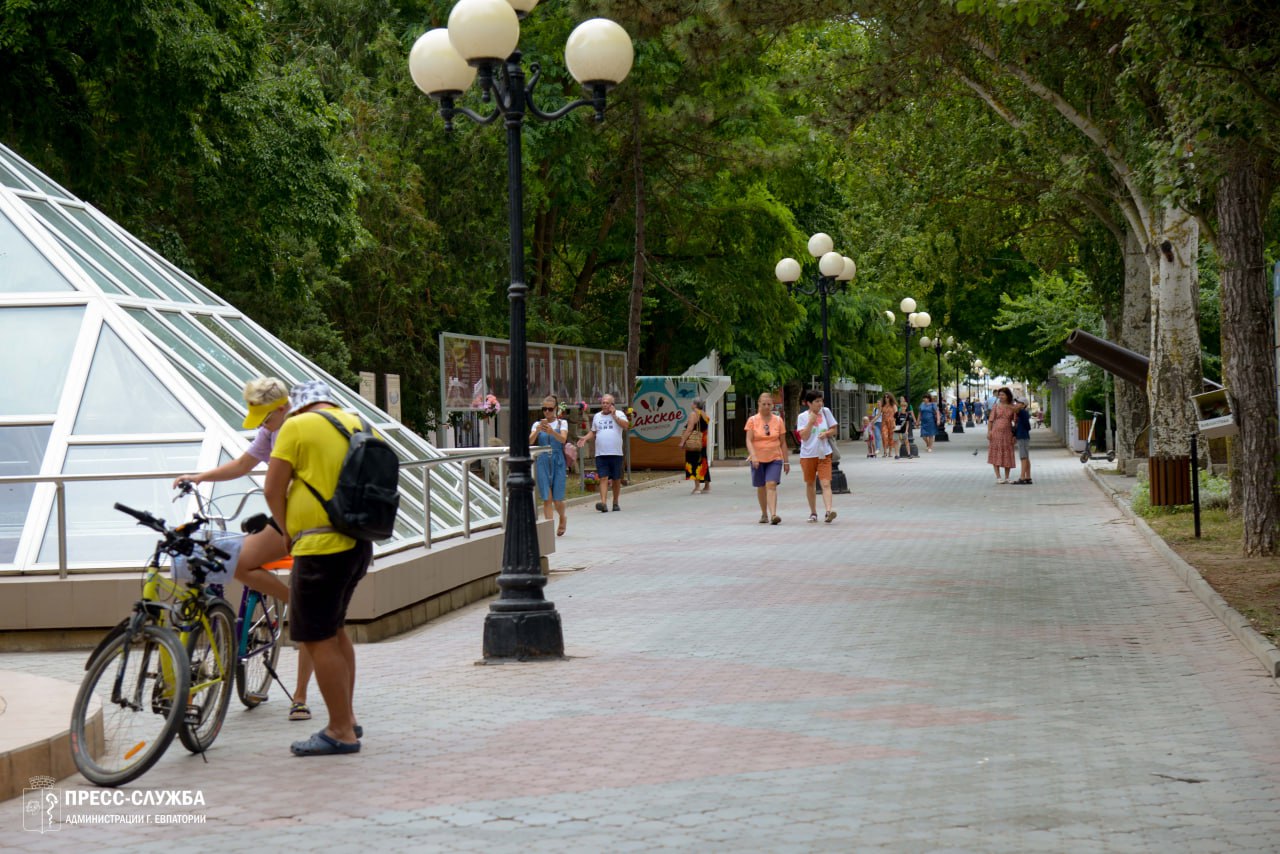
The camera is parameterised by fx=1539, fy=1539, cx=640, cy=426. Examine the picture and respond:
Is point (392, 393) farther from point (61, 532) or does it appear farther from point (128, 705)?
point (128, 705)

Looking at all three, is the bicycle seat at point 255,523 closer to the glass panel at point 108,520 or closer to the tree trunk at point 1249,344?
the glass panel at point 108,520

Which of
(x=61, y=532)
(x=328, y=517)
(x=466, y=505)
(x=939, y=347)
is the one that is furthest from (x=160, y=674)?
(x=939, y=347)

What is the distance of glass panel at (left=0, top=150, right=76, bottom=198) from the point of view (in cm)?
1460

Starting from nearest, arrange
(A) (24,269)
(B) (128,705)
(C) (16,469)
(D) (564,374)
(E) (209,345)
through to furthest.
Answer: (B) (128,705) → (C) (16,469) → (A) (24,269) → (E) (209,345) → (D) (564,374)

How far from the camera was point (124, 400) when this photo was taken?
40.8 ft

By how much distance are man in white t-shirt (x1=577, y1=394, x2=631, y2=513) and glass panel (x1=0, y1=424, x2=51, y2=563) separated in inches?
506

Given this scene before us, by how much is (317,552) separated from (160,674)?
88 centimetres

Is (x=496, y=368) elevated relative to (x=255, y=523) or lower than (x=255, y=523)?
elevated

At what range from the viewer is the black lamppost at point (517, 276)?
10.4 metres

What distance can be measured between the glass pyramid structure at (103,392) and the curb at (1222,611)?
6290mm

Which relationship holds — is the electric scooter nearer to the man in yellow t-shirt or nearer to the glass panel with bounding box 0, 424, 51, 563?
the glass panel with bounding box 0, 424, 51, 563

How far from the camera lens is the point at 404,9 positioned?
119 ft

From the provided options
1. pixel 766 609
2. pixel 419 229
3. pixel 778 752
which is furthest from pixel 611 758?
pixel 419 229

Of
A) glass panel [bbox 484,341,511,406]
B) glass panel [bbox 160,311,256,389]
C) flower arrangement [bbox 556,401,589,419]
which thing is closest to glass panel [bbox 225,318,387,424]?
glass panel [bbox 160,311,256,389]
